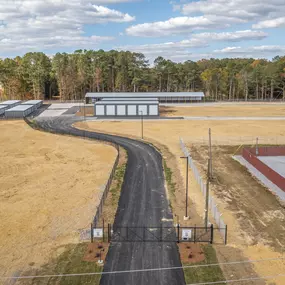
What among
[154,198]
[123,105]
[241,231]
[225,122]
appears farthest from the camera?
[123,105]

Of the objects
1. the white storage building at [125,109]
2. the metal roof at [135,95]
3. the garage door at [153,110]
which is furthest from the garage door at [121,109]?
the metal roof at [135,95]

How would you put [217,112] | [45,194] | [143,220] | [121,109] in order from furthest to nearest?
[217,112] < [121,109] < [45,194] < [143,220]

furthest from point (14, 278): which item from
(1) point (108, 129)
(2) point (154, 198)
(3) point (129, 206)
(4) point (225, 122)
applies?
(4) point (225, 122)

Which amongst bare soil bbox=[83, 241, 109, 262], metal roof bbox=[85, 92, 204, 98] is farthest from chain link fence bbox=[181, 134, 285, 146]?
metal roof bbox=[85, 92, 204, 98]

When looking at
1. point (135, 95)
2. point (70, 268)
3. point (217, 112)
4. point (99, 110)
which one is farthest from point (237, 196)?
point (135, 95)

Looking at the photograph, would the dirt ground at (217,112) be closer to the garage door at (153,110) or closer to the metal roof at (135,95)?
the garage door at (153,110)

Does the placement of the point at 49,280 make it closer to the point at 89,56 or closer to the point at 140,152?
the point at 140,152

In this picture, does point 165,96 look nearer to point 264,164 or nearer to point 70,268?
point 264,164
